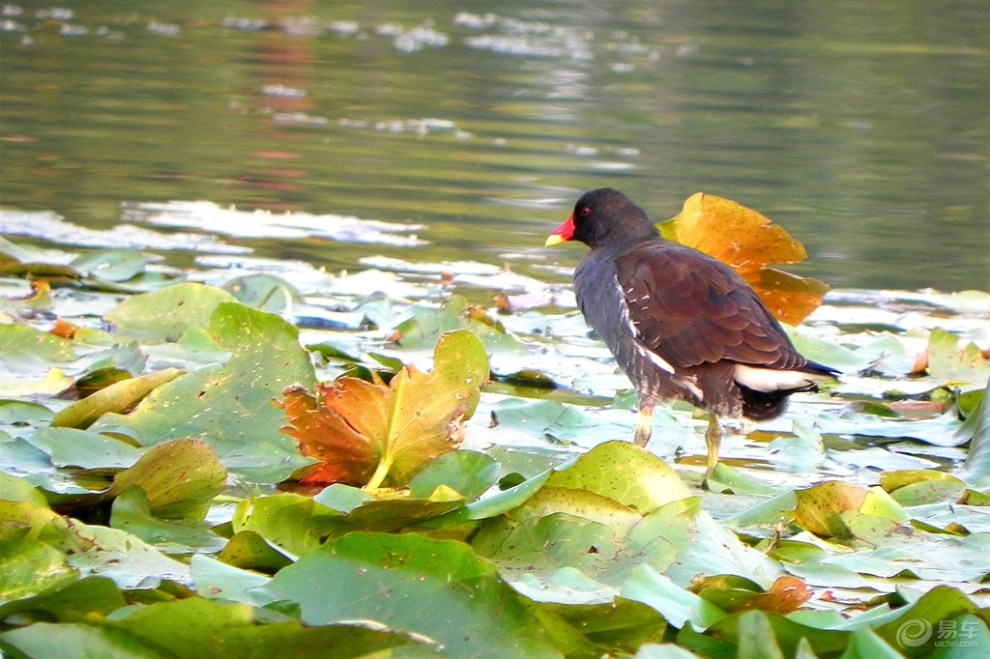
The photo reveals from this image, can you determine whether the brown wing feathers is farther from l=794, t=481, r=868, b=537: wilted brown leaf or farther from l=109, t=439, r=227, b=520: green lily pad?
l=109, t=439, r=227, b=520: green lily pad

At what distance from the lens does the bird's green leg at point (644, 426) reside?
3893mm

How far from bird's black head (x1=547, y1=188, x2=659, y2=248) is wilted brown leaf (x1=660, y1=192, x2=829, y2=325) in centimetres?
12

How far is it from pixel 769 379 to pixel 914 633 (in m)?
1.74

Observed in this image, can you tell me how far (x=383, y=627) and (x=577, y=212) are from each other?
125 inches

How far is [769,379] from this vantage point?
387cm

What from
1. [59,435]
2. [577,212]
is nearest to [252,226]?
[577,212]

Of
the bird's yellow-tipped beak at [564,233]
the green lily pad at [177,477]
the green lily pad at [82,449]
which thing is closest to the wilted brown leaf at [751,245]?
the bird's yellow-tipped beak at [564,233]

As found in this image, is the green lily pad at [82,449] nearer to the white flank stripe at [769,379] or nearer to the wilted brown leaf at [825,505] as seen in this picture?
the wilted brown leaf at [825,505]

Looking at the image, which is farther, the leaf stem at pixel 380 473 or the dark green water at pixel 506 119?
the dark green water at pixel 506 119

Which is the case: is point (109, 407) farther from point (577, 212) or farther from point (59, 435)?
point (577, 212)

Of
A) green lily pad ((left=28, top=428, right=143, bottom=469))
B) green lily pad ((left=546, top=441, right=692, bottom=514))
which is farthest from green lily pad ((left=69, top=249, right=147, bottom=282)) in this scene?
green lily pad ((left=546, top=441, right=692, bottom=514))

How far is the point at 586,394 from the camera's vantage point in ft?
14.9

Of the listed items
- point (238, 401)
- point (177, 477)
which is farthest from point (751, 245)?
point (177, 477)

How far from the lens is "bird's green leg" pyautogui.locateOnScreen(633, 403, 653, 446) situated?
3.89 meters
